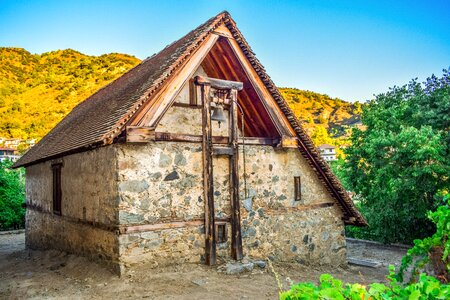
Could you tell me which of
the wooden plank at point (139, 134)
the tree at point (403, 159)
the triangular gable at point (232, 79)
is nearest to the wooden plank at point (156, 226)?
the wooden plank at point (139, 134)

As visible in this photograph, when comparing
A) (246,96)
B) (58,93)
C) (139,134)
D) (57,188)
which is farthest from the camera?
(58,93)

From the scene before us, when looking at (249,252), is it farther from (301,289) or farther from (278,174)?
(301,289)

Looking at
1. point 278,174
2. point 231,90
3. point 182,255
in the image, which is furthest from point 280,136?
point 182,255

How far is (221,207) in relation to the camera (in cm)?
905

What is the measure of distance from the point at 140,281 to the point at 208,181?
2.64m

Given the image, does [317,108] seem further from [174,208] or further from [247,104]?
[174,208]

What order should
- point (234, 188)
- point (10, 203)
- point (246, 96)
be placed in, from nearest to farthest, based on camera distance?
point (234, 188)
point (246, 96)
point (10, 203)

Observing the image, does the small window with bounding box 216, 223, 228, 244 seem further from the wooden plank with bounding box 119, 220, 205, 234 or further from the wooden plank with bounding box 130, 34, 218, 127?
the wooden plank with bounding box 130, 34, 218, 127

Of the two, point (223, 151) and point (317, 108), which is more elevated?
point (317, 108)

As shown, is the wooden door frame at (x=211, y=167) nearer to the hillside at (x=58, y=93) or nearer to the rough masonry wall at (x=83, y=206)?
the rough masonry wall at (x=83, y=206)

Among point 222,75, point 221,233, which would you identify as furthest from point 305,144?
point 221,233

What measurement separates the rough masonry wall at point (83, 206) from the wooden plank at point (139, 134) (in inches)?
20.2

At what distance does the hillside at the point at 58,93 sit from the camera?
72938 mm

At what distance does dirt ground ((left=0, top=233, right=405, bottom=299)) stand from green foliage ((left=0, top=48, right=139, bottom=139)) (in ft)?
193
